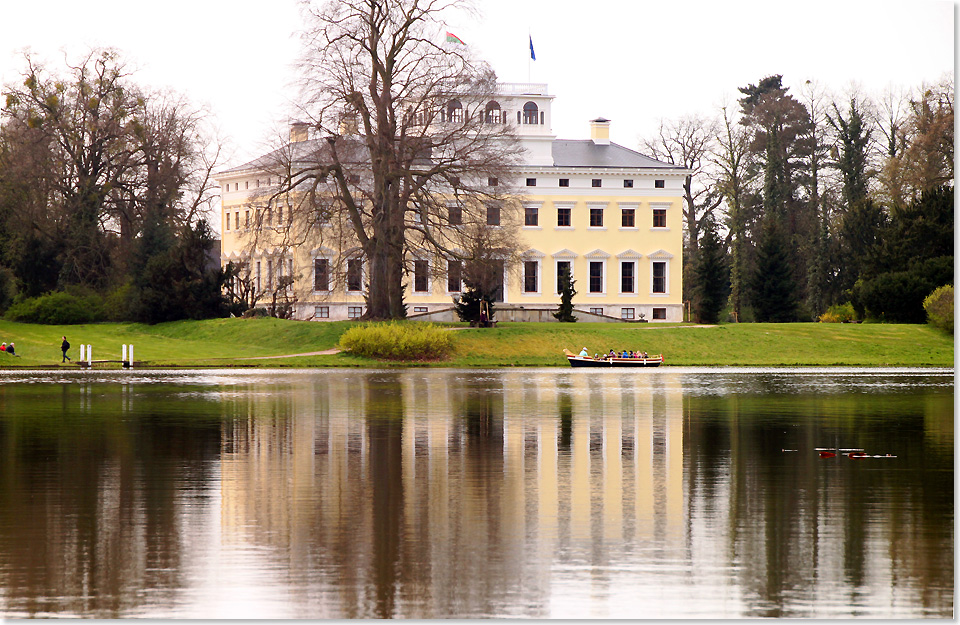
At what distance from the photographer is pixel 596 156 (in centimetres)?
7638

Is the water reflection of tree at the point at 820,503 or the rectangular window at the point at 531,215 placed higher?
the rectangular window at the point at 531,215

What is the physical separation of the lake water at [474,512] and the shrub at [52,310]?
108ft

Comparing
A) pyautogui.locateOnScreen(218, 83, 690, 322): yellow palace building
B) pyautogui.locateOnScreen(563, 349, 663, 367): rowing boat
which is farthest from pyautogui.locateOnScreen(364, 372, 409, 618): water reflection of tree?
pyautogui.locateOnScreen(218, 83, 690, 322): yellow palace building

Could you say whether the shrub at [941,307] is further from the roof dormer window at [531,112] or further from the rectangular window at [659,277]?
the roof dormer window at [531,112]

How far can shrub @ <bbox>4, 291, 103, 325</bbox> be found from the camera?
53.8 m

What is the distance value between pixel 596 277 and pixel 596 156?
27.6 ft

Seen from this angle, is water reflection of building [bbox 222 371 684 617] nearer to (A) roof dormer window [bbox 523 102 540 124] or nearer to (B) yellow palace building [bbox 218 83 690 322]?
(B) yellow palace building [bbox 218 83 690 322]

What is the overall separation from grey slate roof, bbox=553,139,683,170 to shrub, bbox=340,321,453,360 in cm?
3329

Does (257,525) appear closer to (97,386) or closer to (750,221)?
(97,386)

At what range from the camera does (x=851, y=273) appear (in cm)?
6669

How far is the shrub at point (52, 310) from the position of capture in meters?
53.8

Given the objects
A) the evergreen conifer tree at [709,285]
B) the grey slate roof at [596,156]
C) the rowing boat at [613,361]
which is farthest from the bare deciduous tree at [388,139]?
the grey slate roof at [596,156]

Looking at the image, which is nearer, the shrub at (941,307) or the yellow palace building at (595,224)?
the shrub at (941,307)

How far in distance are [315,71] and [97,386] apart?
20093 mm
